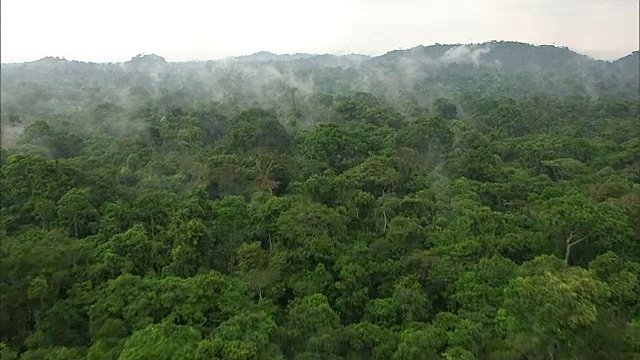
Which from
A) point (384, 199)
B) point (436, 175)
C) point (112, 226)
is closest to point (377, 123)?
point (436, 175)

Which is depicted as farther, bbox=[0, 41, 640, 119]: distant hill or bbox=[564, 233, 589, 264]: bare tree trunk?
bbox=[0, 41, 640, 119]: distant hill

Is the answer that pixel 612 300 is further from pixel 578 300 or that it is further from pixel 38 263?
pixel 38 263

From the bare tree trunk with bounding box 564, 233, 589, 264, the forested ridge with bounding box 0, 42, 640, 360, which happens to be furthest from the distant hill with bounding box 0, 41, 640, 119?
the bare tree trunk with bounding box 564, 233, 589, 264

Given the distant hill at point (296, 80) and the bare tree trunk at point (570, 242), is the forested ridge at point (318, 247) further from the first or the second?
the distant hill at point (296, 80)

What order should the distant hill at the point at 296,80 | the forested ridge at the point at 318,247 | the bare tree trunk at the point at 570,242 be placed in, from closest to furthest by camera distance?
the forested ridge at the point at 318,247 → the bare tree trunk at the point at 570,242 → the distant hill at the point at 296,80

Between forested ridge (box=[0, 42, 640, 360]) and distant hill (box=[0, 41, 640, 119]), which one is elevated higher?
distant hill (box=[0, 41, 640, 119])

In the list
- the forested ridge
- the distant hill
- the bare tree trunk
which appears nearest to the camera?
the forested ridge

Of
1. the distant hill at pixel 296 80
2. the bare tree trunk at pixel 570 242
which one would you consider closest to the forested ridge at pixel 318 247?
the bare tree trunk at pixel 570 242

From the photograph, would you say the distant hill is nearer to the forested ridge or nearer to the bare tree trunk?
the forested ridge
